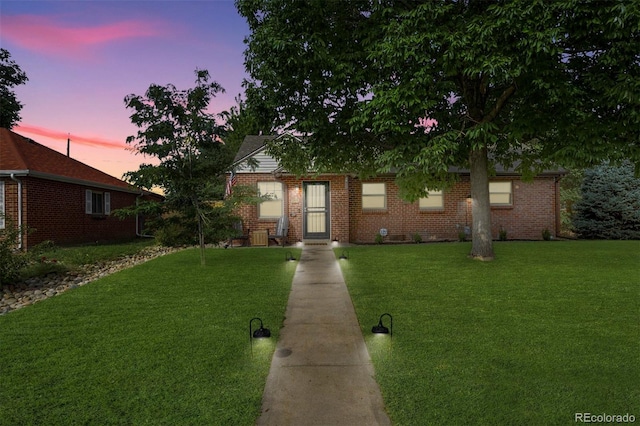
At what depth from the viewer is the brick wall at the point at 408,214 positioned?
1596cm

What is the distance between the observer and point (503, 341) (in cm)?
441

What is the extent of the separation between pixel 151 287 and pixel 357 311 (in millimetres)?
4610

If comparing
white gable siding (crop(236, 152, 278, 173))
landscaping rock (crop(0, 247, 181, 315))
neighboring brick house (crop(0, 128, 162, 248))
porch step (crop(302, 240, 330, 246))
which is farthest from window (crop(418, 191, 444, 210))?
neighboring brick house (crop(0, 128, 162, 248))

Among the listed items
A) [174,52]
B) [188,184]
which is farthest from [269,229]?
[174,52]

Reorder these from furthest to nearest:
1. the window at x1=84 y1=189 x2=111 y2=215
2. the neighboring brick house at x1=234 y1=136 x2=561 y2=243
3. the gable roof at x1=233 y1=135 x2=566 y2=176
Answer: the window at x1=84 y1=189 x2=111 y2=215 < the neighboring brick house at x1=234 y1=136 x2=561 y2=243 < the gable roof at x1=233 y1=135 x2=566 y2=176

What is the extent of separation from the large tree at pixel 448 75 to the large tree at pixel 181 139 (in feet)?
4.87

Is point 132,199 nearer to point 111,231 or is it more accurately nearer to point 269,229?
point 111,231

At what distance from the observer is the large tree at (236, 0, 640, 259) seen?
7.28 metres

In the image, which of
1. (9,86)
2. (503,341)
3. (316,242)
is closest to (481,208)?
(503,341)

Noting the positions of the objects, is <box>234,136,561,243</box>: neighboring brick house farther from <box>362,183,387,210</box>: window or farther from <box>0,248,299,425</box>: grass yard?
<box>0,248,299,425</box>: grass yard

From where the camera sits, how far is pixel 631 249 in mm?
12539

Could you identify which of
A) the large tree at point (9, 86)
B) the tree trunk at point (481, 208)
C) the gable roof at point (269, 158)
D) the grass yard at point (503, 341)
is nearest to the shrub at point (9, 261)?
the gable roof at point (269, 158)

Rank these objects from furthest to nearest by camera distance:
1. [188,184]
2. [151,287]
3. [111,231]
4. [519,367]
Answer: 1. [111,231]
2. [188,184]
3. [151,287]
4. [519,367]

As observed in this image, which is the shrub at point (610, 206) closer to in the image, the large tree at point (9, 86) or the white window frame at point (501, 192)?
the white window frame at point (501, 192)
